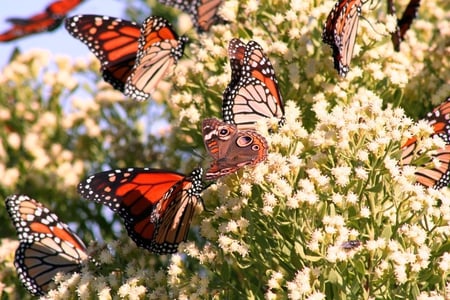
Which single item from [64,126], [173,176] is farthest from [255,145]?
[64,126]

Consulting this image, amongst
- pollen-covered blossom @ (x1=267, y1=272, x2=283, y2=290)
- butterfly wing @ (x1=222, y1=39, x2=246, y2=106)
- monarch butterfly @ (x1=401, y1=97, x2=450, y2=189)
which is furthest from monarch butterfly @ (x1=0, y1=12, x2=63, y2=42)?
pollen-covered blossom @ (x1=267, y1=272, x2=283, y2=290)

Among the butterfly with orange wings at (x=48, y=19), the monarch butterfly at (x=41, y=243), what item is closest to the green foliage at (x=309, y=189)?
the monarch butterfly at (x=41, y=243)

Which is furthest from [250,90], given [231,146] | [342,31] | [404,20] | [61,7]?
[61,7]

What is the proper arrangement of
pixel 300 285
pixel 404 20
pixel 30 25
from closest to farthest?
pixel 300 285 < pixel 404 20 < pixel 30 25

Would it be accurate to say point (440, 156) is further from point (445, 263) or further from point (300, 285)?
point (300, 285)

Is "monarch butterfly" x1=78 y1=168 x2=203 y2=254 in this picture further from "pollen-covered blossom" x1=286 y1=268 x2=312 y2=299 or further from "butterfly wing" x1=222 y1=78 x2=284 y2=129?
"pollen-covered blossom" x1=286 y1=268 x2=312 y2=299

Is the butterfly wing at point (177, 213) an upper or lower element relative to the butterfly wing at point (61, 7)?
lower

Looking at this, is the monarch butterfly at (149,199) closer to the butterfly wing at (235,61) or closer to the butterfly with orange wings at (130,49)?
the butterfly wing at (235,61)

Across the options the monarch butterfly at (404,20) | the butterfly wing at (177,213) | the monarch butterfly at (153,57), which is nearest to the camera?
the butterfly wing at (177,213)
